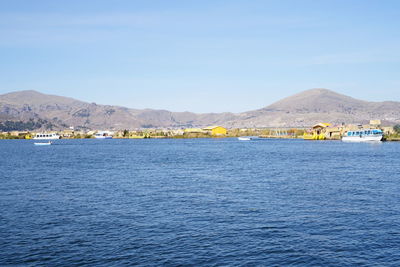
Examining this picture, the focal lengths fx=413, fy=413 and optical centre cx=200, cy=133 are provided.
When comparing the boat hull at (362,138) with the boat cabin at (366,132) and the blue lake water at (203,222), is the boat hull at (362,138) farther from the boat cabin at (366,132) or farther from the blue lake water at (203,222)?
the blue lake water at (203,222)

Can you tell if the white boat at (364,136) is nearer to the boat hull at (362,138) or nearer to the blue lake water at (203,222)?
the boat hull at (362,138)

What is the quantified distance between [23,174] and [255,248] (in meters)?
49.0

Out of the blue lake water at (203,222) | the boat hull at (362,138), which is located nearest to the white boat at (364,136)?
the boat hull at (362,138)

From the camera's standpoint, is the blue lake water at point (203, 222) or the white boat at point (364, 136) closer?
the blue lake water at point (203, 222)

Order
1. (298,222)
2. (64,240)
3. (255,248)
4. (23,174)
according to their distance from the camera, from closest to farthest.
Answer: (255,248) < (64,240) < (298,222) < (23,174)

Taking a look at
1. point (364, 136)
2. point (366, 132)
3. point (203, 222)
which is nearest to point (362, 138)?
point (364, 136)

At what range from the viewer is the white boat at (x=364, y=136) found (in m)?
171

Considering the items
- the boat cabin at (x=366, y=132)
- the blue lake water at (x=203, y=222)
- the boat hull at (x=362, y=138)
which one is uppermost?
the boat cabin at (x=366, y=132)

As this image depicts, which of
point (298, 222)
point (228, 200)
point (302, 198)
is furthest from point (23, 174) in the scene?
point (298, 222)

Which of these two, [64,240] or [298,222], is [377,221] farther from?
[64,240]

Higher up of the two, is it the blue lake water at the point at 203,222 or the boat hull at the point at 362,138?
the boat hull at the point at 362,138

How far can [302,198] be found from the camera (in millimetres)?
39625

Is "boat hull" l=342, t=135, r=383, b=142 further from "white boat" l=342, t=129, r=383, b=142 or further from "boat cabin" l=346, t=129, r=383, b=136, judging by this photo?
"boat cabin" l=346, t=129, r=383, b=136

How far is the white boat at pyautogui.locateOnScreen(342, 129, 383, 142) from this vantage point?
17124cm
